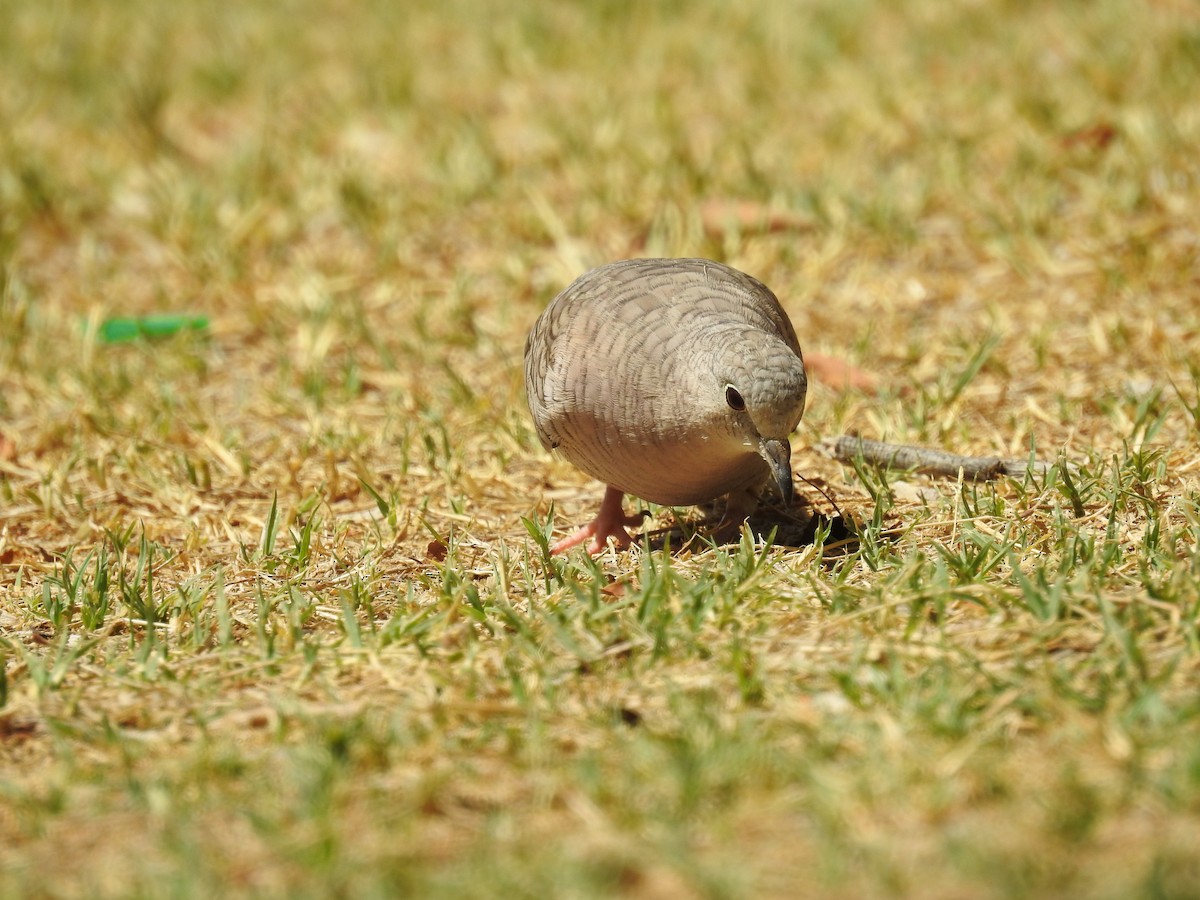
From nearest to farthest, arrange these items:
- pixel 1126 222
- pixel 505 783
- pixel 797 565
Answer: pixel 505 783, pixel 797 565, pixel 1126 222

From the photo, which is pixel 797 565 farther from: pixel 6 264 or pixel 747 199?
pixel 6 264

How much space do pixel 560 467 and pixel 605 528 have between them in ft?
2.33

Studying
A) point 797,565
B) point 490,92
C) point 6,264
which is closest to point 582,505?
point 797,565

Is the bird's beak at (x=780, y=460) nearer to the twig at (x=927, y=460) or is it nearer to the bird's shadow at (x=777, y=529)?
the bird's shadow at (x=777, y=529)

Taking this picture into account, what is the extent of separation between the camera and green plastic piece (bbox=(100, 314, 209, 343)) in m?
6.44

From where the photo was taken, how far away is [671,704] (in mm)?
3197

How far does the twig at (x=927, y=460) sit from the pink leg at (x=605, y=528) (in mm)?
780

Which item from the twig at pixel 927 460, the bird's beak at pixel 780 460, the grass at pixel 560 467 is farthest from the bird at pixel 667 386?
the twig at pixel 927 460

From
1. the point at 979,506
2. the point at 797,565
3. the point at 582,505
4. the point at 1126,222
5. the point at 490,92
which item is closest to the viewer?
the point at 797,565

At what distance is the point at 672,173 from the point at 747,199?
1.37 ft

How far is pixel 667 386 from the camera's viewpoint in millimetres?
4051

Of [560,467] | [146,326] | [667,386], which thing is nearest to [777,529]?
[667,386]

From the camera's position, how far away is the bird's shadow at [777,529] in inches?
168

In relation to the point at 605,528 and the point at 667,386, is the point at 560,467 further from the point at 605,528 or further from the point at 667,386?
the point at 667,386
